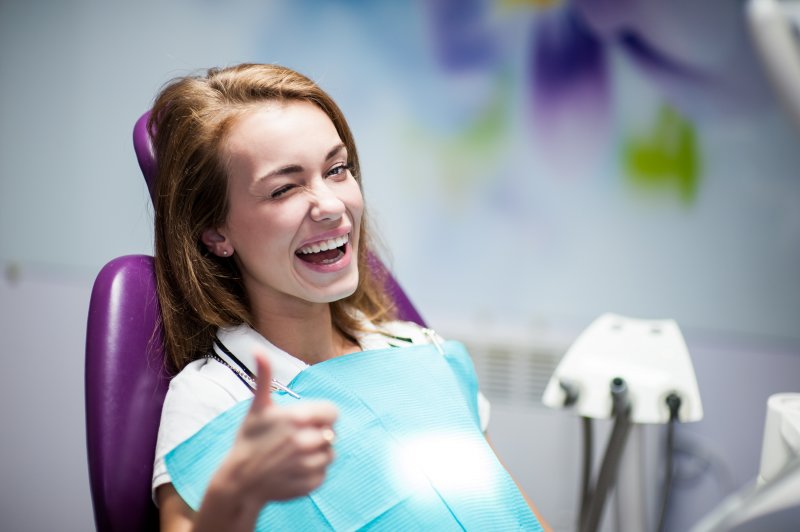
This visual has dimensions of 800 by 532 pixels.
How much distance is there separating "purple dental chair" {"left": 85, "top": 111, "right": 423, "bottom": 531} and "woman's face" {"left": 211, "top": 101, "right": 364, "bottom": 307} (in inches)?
6.1

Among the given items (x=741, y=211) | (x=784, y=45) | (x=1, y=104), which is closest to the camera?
(x=784, y=45)

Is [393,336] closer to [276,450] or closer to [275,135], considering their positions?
[275,135]

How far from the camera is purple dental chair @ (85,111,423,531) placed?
122 centimetres

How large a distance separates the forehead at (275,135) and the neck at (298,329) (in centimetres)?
25

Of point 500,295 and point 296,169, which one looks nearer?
point 296,169

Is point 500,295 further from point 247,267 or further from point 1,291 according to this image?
point 1,291

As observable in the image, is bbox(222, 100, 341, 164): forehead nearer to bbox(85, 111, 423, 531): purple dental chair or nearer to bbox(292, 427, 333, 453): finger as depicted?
bbox(85, 111, 423, 531): purple dental chair

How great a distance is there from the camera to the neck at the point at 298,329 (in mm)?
1377

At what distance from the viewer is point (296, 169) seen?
1.27 m

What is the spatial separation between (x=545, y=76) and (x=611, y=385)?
1135 mm

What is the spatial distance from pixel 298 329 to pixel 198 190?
0.86ft

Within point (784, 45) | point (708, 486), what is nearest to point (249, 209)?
point (784, 45)

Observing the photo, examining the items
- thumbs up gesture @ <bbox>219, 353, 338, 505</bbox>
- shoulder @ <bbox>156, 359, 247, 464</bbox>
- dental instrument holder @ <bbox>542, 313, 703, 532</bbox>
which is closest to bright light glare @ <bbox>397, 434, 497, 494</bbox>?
dental instrument holder @ <bbox>542, 313, 703, 532</bbox>

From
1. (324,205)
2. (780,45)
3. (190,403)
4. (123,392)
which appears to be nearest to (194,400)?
(190,403)
